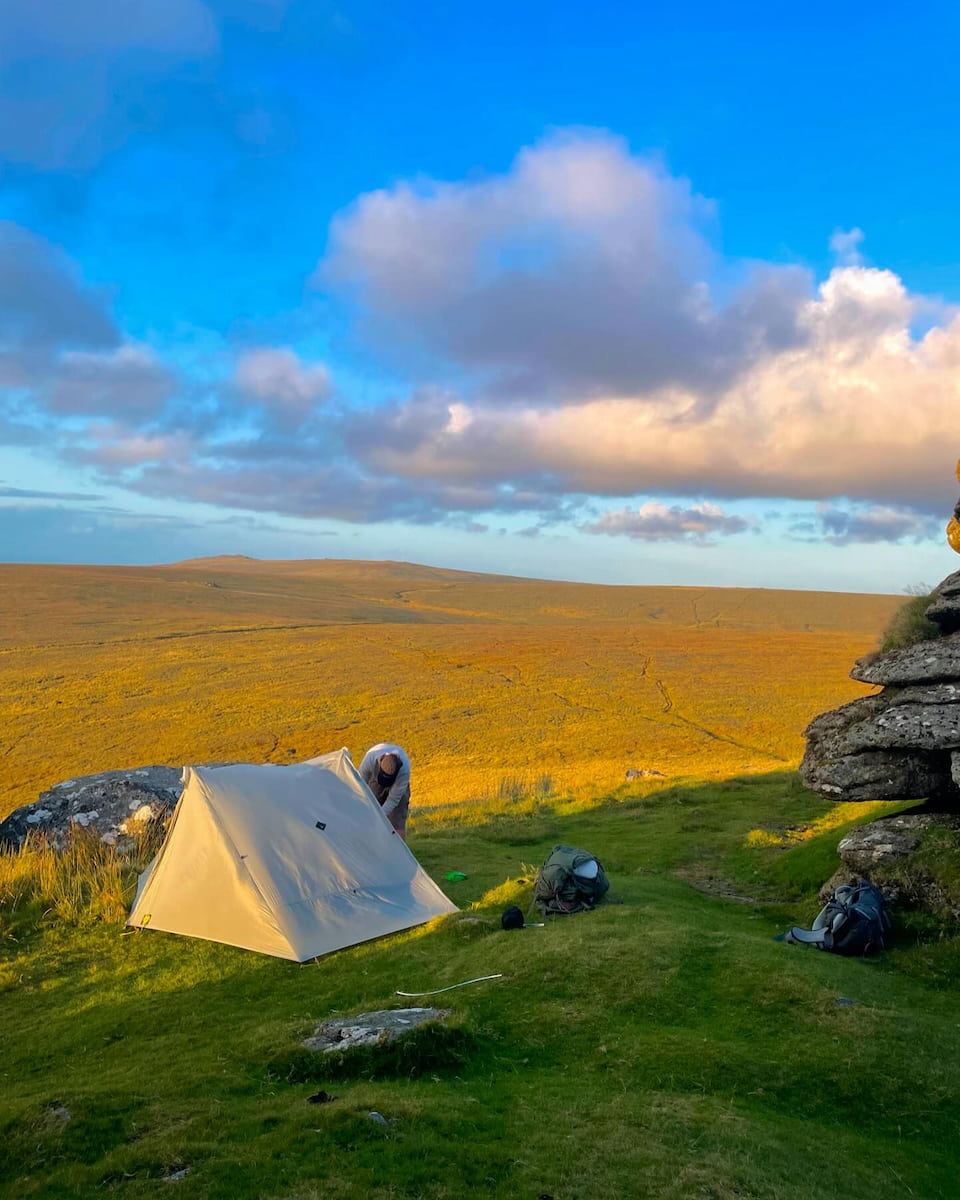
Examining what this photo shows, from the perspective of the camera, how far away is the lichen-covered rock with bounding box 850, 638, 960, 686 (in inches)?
498

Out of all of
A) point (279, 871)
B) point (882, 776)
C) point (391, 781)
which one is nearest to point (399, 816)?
point (391, 781)

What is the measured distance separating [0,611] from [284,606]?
3445 cm

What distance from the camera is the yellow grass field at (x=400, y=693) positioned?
116 feet

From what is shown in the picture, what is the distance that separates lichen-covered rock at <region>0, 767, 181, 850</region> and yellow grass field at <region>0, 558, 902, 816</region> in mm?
10033

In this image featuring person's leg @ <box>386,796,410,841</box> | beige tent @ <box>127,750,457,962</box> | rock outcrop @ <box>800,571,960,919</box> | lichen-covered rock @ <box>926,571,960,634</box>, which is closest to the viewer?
rock outcrop @ <box>800,571,960,919</box>

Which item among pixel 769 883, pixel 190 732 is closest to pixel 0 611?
pixel 190 732

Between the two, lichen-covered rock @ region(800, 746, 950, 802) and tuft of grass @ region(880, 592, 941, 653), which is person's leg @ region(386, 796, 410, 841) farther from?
tuft of grass @ region(880, 592, 941, 653)

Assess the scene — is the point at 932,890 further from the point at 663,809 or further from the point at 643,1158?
the point at 663,809

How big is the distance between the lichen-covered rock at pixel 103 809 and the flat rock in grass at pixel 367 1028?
9297 millimetres

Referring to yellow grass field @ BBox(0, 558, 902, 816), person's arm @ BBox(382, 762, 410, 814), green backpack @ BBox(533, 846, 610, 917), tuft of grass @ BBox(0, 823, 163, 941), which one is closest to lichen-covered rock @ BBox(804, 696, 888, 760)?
green backpack @ BBox(533, 846, 610, 917)

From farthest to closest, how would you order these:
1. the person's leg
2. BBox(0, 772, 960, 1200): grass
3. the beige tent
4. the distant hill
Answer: the distant hill → the person's leg → the beige tent → BBox(0, 772, 960, 1200): grass

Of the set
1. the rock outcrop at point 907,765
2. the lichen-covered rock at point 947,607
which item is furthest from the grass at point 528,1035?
the lichen-covered rock at point 947,607

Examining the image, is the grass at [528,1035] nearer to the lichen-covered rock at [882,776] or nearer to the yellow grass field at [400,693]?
the lichen-covered rock at [882,776]

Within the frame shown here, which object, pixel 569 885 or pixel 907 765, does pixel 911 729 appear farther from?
pixel 569 885
